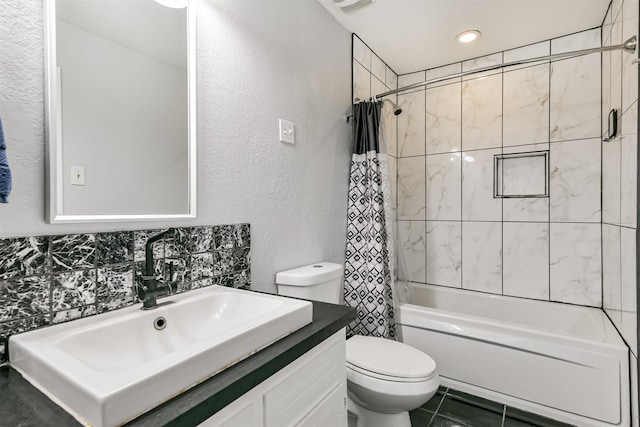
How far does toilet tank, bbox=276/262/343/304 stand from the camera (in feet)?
5.11

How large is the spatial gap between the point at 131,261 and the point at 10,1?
2.39 feet

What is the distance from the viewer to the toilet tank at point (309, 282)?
156 cm

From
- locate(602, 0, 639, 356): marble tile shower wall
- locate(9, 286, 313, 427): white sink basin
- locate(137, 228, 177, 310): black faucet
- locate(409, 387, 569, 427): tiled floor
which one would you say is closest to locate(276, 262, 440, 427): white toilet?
locate(409, 387, 569, 427): tiled floor

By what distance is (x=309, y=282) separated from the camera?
5.13 ft

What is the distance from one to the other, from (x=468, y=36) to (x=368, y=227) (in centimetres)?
157

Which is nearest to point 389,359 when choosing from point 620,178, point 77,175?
point 77,175

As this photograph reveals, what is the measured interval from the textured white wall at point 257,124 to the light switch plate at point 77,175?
0.24ft

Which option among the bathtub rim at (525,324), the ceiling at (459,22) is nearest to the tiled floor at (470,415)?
the bathtub rim at (525,324)

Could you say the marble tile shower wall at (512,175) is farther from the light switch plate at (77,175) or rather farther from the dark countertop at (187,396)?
the light switch plate at (77,175)

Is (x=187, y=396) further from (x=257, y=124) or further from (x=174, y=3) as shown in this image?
(x=174, y=3)

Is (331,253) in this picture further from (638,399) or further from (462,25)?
(462,25)

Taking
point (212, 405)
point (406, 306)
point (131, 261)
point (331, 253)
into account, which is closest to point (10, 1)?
point (131, 261)

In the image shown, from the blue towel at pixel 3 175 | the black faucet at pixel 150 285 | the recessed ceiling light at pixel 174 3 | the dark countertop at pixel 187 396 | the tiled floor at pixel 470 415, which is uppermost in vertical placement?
the recessed ceiling light at pixel 174 3

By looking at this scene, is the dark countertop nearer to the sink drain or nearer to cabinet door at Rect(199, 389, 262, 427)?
cabinet door at Rect(199, 389, 262, 427)
